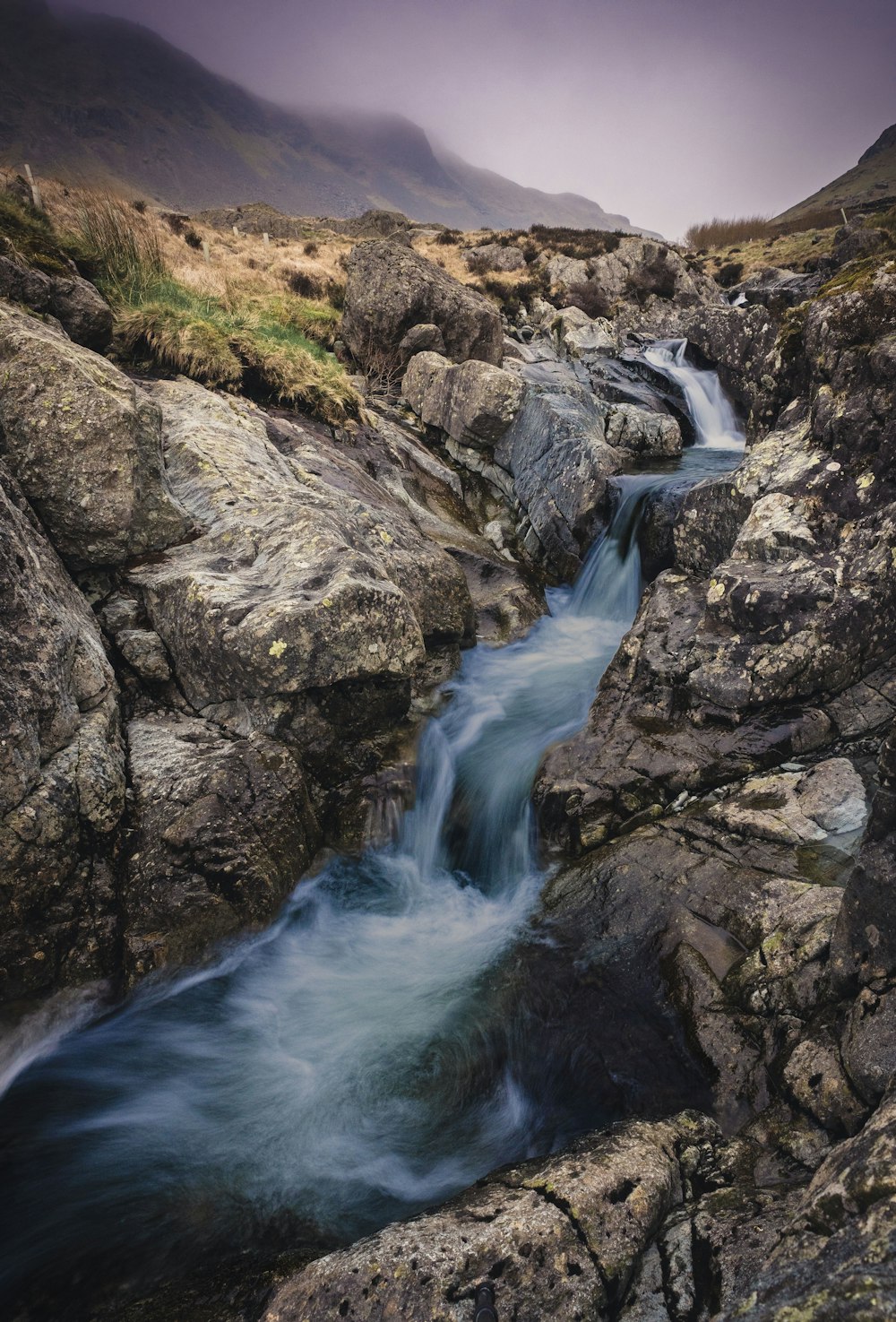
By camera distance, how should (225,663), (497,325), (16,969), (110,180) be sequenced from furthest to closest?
(497,325) < (110,180) < (225,663) < (16,969)

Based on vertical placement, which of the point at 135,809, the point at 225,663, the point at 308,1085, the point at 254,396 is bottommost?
the point at 308,1085

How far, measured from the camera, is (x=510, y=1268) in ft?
9.11

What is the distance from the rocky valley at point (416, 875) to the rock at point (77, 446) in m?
0.04

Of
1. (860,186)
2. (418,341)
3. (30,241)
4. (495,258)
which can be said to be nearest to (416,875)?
(30,241)

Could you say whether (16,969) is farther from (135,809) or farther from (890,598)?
(890,598)

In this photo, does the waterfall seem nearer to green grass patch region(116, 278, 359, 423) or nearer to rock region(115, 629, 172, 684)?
green grass patch region(116, 278, 359, 423)

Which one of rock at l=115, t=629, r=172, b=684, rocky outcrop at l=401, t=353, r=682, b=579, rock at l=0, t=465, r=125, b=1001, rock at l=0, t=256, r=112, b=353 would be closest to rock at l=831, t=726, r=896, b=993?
rock at l=0, t=465, r=125, b=1001

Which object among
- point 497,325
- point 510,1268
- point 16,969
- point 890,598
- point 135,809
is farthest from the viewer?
point 497,325

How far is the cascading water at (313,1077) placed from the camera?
414cm

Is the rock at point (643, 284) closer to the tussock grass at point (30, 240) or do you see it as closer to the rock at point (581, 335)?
the rock at point (581, 335)

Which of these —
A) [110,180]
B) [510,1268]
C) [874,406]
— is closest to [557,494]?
[874,406]

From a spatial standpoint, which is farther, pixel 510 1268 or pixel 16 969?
pixel 16 969

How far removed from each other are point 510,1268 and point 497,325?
1874 cm

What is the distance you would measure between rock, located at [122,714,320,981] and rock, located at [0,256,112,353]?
634 centimetres
